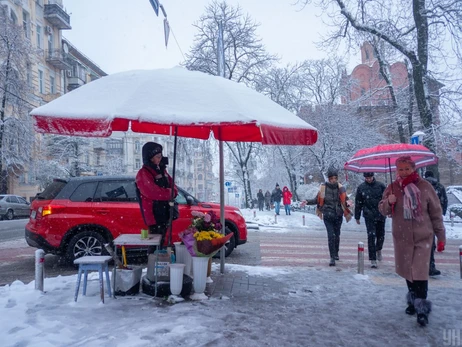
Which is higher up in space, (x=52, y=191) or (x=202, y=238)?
(x=52, y=191)

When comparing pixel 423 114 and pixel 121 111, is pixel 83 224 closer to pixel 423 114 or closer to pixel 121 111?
pixel 121 111

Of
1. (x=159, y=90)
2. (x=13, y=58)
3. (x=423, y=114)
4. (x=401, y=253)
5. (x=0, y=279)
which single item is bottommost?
(x=0, y=279)

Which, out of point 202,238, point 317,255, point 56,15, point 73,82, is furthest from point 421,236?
point 73,82

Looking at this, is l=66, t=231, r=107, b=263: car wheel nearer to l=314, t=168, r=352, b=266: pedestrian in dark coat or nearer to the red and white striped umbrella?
l=314, t=168, r=352, b=266: pedestrian in dark coat

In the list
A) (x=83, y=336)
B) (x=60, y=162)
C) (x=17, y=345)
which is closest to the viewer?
(x=17, y=345)

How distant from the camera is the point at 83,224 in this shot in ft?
25.6

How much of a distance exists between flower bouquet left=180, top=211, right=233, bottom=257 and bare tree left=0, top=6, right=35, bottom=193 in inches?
962

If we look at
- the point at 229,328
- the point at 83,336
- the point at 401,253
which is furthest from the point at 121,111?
the point at 401,253

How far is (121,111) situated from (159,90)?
580mm

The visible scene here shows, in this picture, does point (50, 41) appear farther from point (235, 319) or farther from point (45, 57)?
point (235, 319)

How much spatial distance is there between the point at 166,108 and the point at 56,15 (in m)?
42.5

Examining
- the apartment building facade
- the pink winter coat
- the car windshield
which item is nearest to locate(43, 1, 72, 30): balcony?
the apartment building facade

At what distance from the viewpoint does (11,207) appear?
26.2 metres

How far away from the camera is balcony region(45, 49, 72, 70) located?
39469 millimetres
